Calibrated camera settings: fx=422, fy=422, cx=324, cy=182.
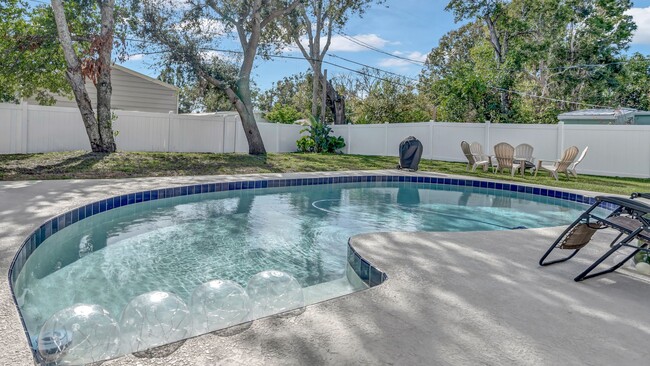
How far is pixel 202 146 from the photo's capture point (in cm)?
1463

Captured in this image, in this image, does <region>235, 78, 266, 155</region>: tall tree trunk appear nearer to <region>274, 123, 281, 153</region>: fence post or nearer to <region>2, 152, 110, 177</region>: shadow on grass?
<region>274, 123, 281, 153</region>: fence post

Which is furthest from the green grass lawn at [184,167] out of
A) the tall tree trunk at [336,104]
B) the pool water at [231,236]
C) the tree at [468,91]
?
the tall tree trunk at [336,104]

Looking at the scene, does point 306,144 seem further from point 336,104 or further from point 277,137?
point 336,104

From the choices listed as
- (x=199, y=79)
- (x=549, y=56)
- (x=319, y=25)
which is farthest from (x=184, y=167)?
(x=549, y=56)

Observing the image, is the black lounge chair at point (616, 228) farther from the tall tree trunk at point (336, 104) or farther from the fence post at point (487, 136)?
the tall tree trunk at point (336, 104)

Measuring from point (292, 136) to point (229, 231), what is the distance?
12.6m

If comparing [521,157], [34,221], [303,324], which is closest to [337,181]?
[521,157]

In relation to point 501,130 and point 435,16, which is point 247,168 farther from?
point 435,16

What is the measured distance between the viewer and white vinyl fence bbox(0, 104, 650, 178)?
11.0 metres

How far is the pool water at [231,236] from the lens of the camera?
3.21 m

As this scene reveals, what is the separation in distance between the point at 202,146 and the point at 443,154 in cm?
838

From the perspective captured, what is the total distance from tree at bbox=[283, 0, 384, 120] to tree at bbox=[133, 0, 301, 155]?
14.4ft

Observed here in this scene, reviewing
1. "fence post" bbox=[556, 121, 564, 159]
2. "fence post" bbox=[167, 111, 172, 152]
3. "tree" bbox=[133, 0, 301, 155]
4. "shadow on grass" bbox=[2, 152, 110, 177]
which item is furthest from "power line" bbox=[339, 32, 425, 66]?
"shadow on grass" bbox=[2, 152, 110, 177]

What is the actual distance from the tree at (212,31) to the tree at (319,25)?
439 centimetres
